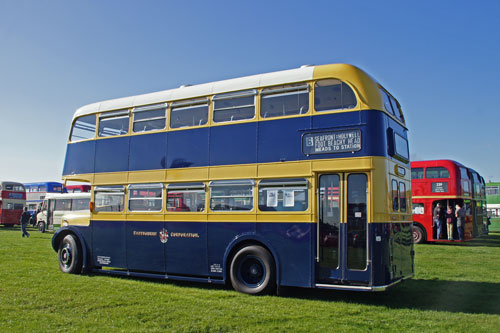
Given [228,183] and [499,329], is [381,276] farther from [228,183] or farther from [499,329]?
[228,183]

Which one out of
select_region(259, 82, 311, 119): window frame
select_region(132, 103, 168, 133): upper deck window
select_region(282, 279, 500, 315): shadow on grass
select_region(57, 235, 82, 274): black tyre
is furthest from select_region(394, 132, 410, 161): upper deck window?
select_region(57, 235, 82, 274): black tyre

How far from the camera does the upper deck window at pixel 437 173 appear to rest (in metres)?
23.5

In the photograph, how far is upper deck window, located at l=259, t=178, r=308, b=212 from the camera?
945cm

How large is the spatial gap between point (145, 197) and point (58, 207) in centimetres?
2354

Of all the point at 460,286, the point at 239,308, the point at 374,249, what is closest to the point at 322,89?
the point at 374,249

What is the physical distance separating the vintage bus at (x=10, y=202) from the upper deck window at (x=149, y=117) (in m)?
34.3

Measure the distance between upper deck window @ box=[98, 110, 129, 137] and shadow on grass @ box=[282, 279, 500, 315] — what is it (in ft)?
20.1

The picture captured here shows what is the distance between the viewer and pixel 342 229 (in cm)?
895

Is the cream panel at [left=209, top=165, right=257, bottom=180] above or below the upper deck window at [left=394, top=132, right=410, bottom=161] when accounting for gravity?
below

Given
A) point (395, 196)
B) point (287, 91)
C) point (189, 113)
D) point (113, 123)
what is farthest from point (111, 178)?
point (395, 196)

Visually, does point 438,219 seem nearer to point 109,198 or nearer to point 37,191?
point 109,198

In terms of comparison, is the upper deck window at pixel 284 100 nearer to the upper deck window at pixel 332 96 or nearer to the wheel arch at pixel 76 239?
the upper deck window at pixel 332 96

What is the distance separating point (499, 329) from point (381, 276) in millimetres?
2052

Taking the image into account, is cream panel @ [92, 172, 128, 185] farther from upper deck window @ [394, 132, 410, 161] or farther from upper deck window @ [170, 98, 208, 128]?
upper deck window @ [394, 132, 410, 161]
